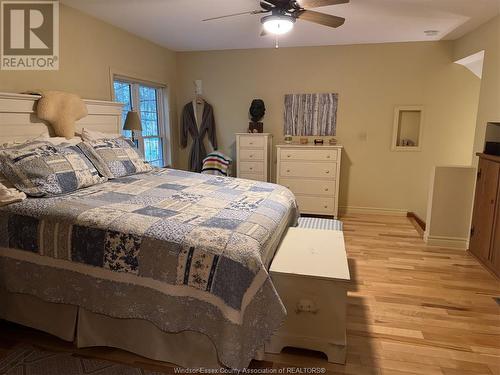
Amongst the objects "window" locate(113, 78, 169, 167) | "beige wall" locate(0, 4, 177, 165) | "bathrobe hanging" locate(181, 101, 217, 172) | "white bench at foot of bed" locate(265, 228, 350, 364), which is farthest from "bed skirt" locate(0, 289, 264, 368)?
"bathrobe hanging" locate(181, 101, 217, 172)

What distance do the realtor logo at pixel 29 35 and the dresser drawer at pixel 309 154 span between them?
2.72 m

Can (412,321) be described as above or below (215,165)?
below

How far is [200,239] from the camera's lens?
1.66m

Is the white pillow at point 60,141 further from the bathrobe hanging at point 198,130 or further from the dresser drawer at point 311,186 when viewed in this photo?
the dresser drawer at point 311,186

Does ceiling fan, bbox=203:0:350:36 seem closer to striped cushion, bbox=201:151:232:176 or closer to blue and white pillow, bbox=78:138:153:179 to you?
blue and white pillow, bbox=78:138:153:179

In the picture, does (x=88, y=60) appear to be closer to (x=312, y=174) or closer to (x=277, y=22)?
(x=277, y=22)

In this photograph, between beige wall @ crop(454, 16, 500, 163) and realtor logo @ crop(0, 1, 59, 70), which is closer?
realtor logo @ crop(0, 1, 59, 70)

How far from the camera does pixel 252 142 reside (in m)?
4.70

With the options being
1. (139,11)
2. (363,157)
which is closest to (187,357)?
(139,11)

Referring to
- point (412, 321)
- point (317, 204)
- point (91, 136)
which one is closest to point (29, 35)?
point (91, 136)

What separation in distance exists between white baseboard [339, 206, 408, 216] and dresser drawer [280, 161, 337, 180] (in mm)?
736

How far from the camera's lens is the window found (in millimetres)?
4215

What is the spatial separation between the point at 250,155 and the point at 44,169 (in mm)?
2887

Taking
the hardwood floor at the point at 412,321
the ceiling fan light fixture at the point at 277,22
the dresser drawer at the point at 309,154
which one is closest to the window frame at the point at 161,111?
the dresser drawer at the point at 309,154
